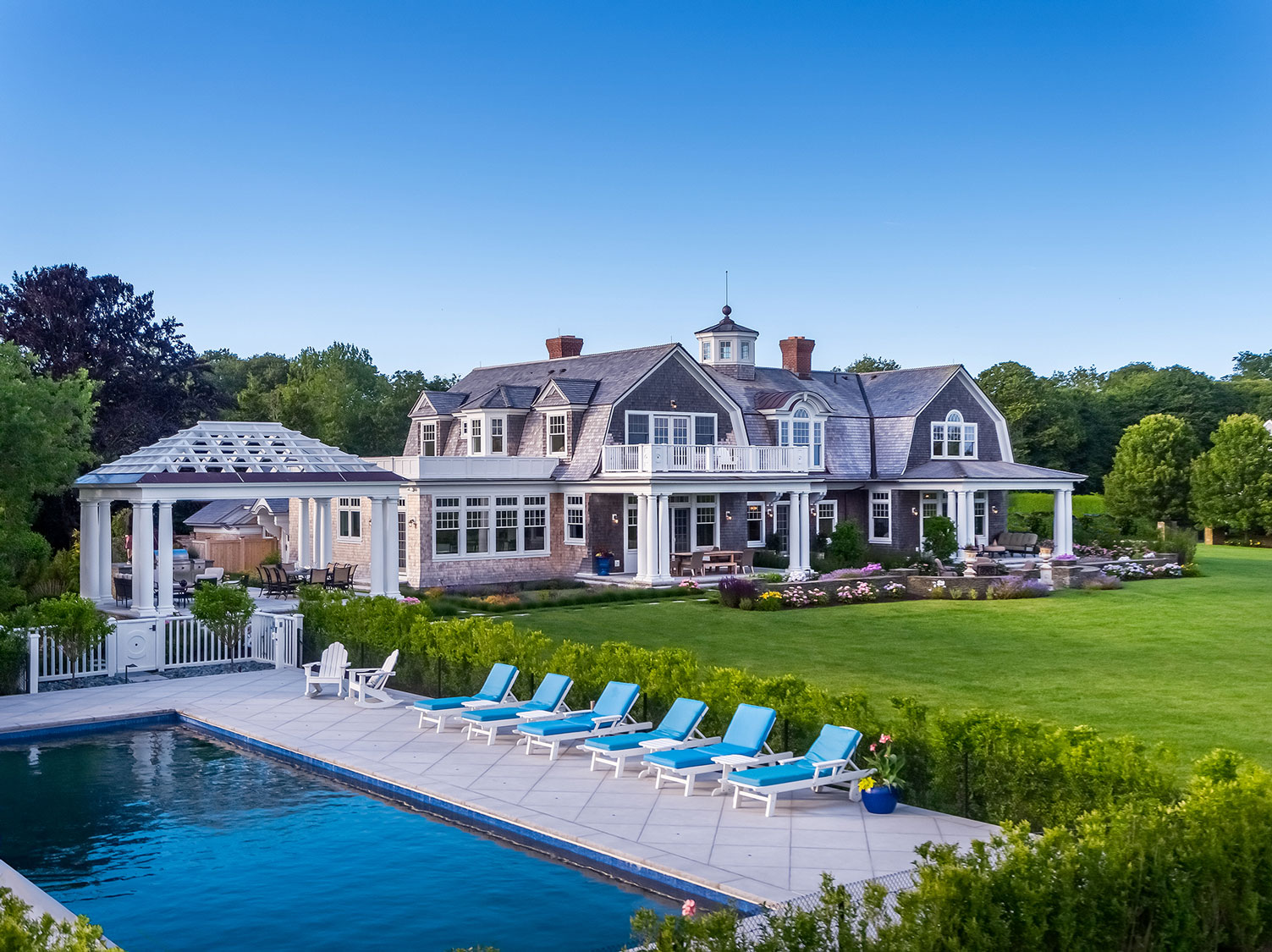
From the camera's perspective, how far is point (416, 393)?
214ft

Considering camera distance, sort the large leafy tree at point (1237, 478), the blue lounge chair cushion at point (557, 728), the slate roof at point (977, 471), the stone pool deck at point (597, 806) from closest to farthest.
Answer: the stone pool deck at point (597, 806), the blue lounge chair cushion at point (557, 728), the slate roof at point (977, 471), the large leafy tree at point (1237, 478)

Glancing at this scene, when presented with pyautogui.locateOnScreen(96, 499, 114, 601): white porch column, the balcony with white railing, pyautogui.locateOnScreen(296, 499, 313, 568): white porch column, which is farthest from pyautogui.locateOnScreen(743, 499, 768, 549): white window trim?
pyautogui.locateOnScreen(96, 499, 114, 601): white porch column

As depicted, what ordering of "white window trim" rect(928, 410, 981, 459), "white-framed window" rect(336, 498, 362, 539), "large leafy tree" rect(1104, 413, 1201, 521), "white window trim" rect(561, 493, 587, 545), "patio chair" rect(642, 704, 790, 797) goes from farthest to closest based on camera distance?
1. "large leafy tree" rect(1104, 413, 1201, 521)
2. "white window trim" rect(928, 410, 981, 459)
3. "white-framed window" rect(336, 498, 362, 539)
4. "white window trim" rect(561, 493, 587, 545)
5. "patio chair" rect(642, 704, 790, 797)

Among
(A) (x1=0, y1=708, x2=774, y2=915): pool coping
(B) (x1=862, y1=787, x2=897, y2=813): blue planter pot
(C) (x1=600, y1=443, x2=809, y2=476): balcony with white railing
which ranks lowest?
(A) (x1=0, y1=708, x2=774, y2=915): pool coping

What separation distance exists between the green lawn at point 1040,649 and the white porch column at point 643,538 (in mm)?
3242

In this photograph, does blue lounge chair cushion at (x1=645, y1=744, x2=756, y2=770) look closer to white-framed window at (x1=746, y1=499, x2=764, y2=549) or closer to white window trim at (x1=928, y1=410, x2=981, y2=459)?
white-framed window at (x1=746, y1=499, x2=764, y2=549)

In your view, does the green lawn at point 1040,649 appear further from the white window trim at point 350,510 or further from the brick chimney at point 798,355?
the brick chimney at point 798,355

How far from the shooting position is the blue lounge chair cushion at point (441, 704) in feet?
46.7

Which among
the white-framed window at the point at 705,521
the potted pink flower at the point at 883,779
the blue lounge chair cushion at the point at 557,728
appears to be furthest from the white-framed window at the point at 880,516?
the potted pink flower at the point at 883,779

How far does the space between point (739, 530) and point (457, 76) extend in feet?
52.1

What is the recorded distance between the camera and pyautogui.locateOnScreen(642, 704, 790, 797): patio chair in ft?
36.5

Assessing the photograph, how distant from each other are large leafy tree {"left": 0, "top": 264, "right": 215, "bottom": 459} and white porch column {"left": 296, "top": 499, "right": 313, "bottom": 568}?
5.74m

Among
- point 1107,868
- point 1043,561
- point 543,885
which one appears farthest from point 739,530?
point 1107,868

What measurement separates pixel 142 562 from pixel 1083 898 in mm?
20277
